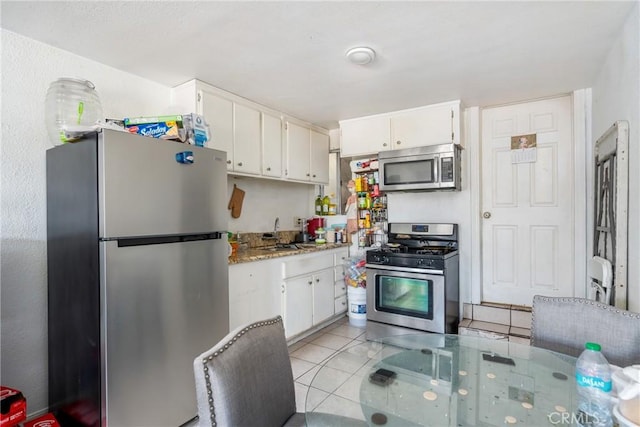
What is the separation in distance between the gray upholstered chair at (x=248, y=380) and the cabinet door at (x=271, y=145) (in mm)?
2054

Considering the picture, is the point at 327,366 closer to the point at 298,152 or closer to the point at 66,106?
the point at 66,106

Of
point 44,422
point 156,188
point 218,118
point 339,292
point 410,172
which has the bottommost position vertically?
point 44,422

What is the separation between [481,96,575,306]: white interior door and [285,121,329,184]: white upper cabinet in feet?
5.66

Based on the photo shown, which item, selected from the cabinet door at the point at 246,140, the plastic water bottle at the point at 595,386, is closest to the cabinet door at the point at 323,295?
the cabinet door at the point at 246,140

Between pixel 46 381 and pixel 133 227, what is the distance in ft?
3.78

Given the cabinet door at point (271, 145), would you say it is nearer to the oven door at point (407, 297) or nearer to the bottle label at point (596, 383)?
the oven door at point (407, 297)

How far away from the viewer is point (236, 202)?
321 cm

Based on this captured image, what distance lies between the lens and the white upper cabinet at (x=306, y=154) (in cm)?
341

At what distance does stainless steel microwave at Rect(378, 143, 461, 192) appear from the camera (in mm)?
2965

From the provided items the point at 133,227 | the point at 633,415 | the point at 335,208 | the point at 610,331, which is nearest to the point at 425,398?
the point at 633,415

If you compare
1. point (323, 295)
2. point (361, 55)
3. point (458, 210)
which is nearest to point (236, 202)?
point (323, 295)

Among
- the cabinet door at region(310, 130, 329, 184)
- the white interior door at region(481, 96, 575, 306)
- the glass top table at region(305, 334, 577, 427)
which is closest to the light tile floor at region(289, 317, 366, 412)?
the glass top table at region(305, 334, 577, 427)

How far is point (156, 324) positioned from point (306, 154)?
238 cm

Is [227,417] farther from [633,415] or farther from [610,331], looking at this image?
[610,331]
